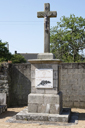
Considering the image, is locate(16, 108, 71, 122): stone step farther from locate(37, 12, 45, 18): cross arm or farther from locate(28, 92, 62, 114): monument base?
locate(37, 12, 45, 18): cross arm

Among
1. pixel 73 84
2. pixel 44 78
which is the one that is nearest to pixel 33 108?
pixel 44 78

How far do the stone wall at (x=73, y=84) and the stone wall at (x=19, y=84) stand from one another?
1.67 m

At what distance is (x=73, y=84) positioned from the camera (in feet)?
30.0

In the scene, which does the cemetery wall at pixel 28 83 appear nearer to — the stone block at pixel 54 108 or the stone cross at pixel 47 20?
the stone cross at pixel 47 20

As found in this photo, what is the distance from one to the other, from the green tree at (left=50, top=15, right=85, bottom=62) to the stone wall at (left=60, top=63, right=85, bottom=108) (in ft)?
60.2

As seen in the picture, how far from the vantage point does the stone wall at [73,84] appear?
29.8 feet

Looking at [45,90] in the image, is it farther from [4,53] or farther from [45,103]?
[4,53]

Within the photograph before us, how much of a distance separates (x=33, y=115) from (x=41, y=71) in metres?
1.42

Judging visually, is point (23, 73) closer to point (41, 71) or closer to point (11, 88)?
point (11, 88)

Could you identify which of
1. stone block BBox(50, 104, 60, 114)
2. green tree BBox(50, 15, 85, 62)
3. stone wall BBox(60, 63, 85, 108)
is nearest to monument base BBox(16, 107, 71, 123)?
stone block BBox(50, 104, 60, 114)

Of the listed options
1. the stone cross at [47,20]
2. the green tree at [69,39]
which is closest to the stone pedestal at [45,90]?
the stone cross at [47,20]

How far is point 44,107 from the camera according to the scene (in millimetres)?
6688

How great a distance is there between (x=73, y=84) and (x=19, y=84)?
2495 mm

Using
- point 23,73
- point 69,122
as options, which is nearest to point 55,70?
point 69,122
